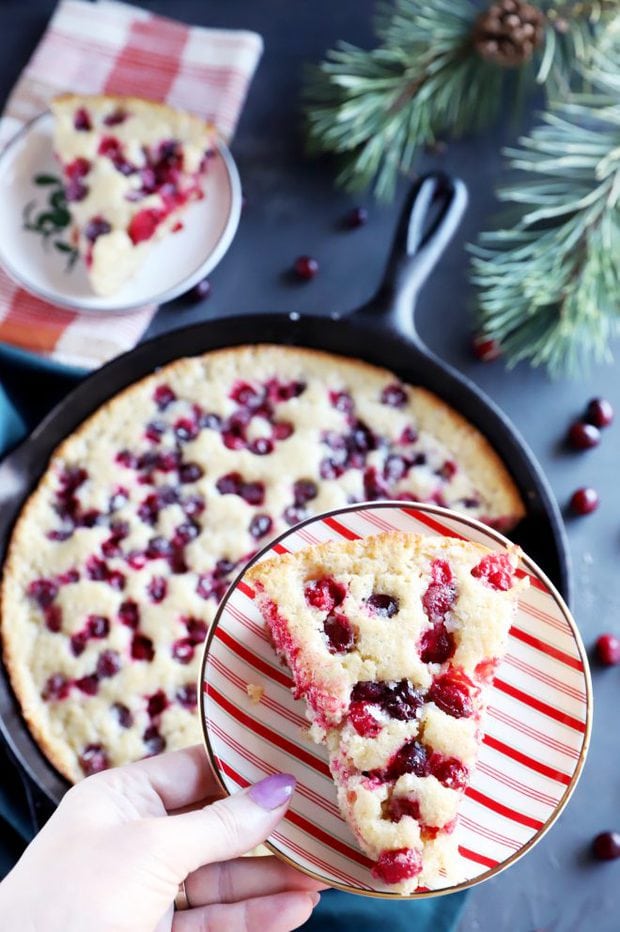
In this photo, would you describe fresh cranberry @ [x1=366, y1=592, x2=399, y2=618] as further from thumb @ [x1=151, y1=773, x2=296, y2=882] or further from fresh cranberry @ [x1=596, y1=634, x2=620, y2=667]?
fresh cranberry @ [x1=596, y1=634, x2=620, y2=667]

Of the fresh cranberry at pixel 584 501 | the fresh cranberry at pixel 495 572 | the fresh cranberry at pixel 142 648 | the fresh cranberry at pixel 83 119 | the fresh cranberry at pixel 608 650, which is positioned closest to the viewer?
the fresh cranberry at pixel 495 572

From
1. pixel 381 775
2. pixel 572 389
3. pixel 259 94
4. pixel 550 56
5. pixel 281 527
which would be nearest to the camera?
A: pixel 381 775

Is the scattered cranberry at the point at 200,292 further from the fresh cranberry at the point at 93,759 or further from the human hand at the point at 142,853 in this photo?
the human hand at the point at 142,853

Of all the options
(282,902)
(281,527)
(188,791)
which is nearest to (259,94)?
(281,527)

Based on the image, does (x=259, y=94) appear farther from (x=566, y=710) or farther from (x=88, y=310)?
(x=566, y=710)

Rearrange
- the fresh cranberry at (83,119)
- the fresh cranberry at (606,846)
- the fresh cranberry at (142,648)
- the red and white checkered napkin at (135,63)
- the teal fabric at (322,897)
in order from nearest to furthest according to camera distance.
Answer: the teal fabric at (322,897) → the fresh cranberry at (142,648) → the fresh cranberry at (606,846) → the fresh cranberry at (83,119) → the red and white checkered napkin at (135,63)

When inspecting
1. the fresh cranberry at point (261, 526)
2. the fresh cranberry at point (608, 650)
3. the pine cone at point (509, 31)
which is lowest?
the fresh cranberry at point (608, 650)

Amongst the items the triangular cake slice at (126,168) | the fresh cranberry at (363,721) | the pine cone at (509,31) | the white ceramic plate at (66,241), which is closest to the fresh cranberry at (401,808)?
the fresh cranberry at (363,721)

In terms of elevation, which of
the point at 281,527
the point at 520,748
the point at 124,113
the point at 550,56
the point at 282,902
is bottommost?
the point at 282,902
